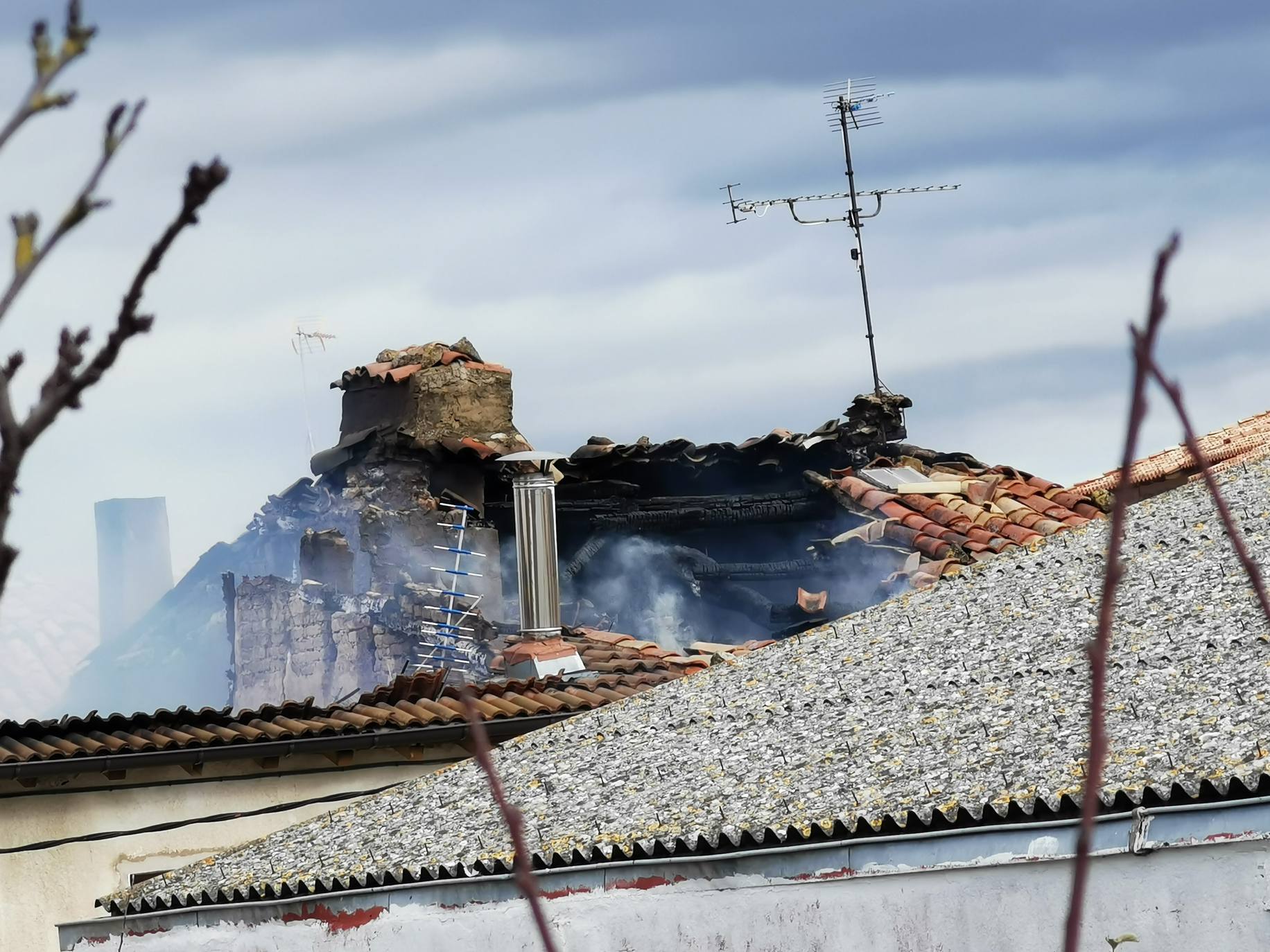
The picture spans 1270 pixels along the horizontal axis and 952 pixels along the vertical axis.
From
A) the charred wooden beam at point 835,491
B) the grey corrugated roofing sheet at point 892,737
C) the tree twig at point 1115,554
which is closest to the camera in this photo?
the tree twig at point 1115,554

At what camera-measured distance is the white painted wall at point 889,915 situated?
6.73 meters

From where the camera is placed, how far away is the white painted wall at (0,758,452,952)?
11609mm

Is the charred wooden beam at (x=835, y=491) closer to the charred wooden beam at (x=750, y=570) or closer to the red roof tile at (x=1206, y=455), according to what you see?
the charred wooden beam at (x=750, y=570)

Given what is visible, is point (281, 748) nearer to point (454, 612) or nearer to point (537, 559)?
point (537, 559)

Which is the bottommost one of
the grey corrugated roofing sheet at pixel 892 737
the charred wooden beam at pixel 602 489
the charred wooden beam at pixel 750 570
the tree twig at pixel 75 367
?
the grey corrugated roofing sheet at pixel 892 737

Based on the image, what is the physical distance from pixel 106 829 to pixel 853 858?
6.02 m

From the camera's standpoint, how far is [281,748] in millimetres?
12180

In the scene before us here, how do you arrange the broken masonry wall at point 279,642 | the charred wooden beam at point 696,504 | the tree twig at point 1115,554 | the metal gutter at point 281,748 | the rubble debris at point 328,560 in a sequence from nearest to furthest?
the tree twig at point 1115,554, the metal gutter at point 281,748, the broken masonry wall at point 279,642, the rubble debris at point 328,560, the charred wooden beam at point 696,504

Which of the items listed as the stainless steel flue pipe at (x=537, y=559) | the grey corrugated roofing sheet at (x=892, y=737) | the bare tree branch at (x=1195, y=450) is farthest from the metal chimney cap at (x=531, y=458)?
the bare tree branch at (x=1195, y=450)

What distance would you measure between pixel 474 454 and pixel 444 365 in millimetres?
1476

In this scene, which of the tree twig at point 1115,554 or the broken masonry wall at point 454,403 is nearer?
the tree twig at point 1115,554

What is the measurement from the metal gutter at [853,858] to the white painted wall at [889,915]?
3cm

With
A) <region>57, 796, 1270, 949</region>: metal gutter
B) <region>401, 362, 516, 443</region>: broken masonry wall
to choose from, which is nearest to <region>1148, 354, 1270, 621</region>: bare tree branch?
<region>57, 796, 1270, 949</region>: metal gutter

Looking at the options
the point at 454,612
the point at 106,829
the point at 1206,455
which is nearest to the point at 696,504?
the point at 454,612
